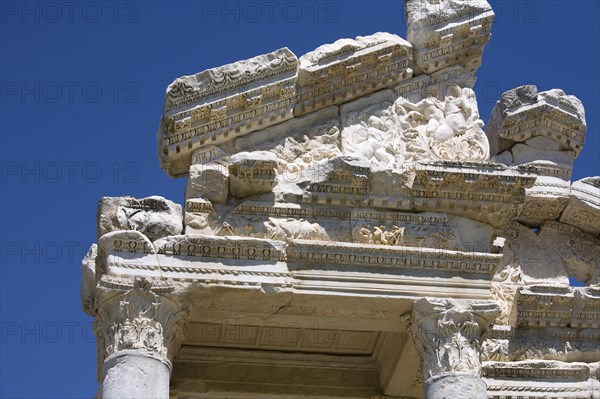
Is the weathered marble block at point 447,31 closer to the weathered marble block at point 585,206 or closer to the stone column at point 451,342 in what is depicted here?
the weathered marble block at point 585,206

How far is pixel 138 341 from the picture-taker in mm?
12992

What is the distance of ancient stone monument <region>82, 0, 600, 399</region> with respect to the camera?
13523mm

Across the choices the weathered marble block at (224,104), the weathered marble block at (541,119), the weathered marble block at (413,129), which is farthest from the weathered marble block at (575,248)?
the weathered marble block at (224,104)

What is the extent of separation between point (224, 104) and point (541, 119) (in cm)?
434

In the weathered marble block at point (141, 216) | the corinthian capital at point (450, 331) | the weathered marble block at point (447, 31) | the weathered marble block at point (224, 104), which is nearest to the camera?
the corinthian capital at point (450, 331)

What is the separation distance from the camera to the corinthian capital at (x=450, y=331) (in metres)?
13.4

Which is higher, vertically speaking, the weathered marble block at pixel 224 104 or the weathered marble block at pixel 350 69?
the weathered marble block at pixel 350 69

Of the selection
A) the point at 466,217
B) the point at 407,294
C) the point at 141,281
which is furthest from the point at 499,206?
the point at 141,281

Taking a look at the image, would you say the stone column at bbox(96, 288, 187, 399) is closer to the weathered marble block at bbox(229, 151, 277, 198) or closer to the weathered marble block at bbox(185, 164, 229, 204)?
the weathered marble block at bbox(185, 164, 229, 204)

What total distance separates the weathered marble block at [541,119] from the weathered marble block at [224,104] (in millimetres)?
3207

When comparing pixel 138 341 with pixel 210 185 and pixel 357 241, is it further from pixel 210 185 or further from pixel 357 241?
pixel 357 241

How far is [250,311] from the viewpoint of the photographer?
14062mm

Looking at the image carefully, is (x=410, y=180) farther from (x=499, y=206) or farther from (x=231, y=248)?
(x=231, y=248)

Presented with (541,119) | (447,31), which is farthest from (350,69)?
(541,119)
